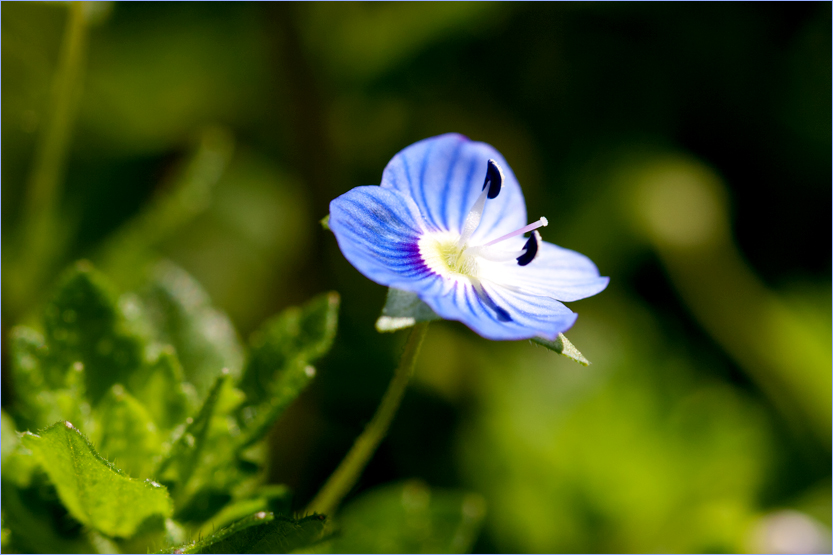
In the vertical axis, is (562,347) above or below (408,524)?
above

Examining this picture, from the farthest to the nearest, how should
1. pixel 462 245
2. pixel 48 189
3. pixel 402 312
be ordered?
1. pixel 48 189
2. pixel 462 245
3. pixel 402 312

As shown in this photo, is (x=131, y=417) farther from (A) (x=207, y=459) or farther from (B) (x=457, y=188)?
(B) (x=457, y=188)

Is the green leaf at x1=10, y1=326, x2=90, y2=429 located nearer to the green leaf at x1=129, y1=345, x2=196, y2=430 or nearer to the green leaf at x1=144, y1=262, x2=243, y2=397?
the green leaf at x1=129, y1=345, x2=196, y2=430

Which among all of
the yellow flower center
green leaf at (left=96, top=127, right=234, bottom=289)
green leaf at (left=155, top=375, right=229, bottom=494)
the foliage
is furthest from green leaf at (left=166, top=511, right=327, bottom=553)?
green leaf at (left=96, top=127, right=234, bottom=289)

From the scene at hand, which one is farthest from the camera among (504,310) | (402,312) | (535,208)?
(535,208)

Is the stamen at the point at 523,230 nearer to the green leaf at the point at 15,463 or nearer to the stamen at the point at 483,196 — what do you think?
the stamen at the point at 483,196

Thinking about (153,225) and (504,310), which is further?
(153,225)

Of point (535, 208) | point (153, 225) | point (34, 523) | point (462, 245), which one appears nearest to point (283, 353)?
point (462, 245)
